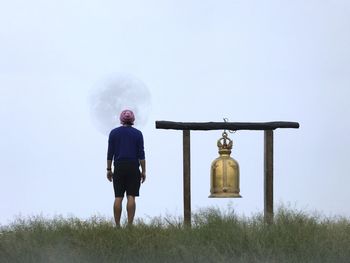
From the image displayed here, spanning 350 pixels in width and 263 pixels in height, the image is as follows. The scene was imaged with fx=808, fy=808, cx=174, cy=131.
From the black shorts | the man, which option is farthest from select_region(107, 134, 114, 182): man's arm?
the black shorts

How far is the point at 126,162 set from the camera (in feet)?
47.9

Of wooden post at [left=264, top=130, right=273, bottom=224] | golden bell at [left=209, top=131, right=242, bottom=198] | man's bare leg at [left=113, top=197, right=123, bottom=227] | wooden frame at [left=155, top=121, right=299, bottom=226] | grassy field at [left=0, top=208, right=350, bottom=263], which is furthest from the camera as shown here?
wooden post at [left=264, top=130, right=273, bottom=224]

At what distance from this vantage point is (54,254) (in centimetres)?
1219

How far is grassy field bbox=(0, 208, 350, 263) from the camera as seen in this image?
12.2 meters

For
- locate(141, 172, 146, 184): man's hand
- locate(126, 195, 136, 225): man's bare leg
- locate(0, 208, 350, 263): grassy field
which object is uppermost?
locate(141, 172, 146, 184): man's hand

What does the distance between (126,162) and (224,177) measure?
1.86 meters

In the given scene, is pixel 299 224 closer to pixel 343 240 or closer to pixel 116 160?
pixel 343 240

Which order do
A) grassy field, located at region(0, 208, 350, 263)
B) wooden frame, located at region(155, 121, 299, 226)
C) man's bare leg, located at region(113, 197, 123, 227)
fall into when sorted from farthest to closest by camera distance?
man's bare leg, located at region(113, 197, 123, 227) → wooden frame, located at region(155, 121, 299, 226) → grassy field, located at region(0, 208, 350, 263)

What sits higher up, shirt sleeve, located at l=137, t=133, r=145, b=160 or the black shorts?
shirt sleeve, located at l=137, t=133, r=145, b=160

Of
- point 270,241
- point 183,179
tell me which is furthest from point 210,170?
point 270,241

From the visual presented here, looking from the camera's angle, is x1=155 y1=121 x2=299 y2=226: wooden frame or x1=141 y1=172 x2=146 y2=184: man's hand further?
x1=141 y1=172 x2=146 y2=184: man's hand

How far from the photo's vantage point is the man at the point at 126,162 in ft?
47.9

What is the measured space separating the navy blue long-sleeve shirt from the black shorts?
0.13 metres

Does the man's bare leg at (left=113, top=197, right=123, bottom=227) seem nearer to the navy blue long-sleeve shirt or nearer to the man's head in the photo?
the navy blue long-sleeve shirt
